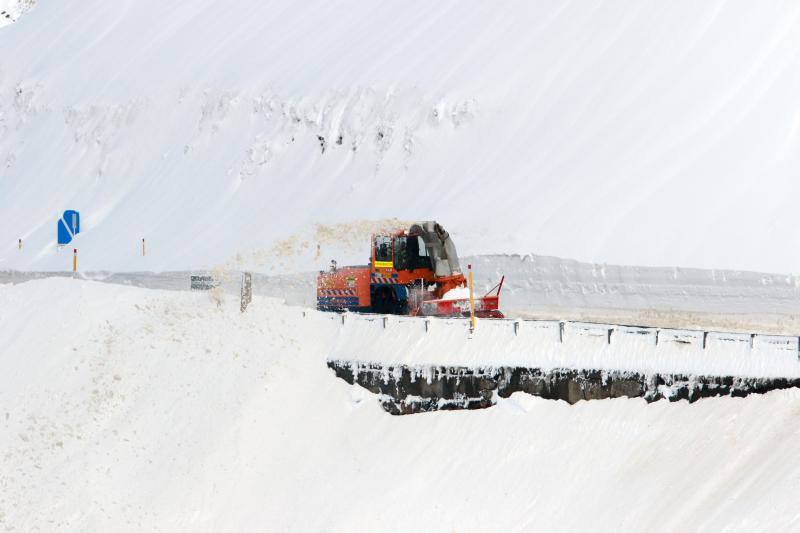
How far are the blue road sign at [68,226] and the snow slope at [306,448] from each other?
2430 centimetres

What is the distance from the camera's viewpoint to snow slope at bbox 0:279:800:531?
1565cm

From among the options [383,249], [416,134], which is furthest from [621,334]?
[416,134]

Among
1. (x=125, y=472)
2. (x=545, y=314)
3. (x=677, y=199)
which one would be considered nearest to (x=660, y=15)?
(x=677, y=199)

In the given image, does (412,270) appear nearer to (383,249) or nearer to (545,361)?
(383,249)

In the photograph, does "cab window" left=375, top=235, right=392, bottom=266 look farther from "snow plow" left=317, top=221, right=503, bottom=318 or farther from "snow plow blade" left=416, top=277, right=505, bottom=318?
"snow plow blade" left=416, top=277, right=505, bottom=318

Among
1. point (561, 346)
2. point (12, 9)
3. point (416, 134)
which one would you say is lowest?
point (561, 346)

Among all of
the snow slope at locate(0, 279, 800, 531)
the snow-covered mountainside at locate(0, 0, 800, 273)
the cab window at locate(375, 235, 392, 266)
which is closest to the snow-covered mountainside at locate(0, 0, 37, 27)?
the snow-covered mountainside at locate(0, 0, 800, 273)

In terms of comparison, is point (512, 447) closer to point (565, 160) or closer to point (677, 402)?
point (677, 402)

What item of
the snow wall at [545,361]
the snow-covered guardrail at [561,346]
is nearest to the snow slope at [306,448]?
the snow wall at [545,361]

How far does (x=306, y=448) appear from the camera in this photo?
19844mm

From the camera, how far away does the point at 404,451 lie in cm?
1900

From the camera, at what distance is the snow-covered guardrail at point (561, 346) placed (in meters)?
16.5

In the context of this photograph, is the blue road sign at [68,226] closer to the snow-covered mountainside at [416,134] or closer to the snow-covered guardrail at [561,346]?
the snow-covered mountainside at [416,134]

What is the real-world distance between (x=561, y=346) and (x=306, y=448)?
544 cm
